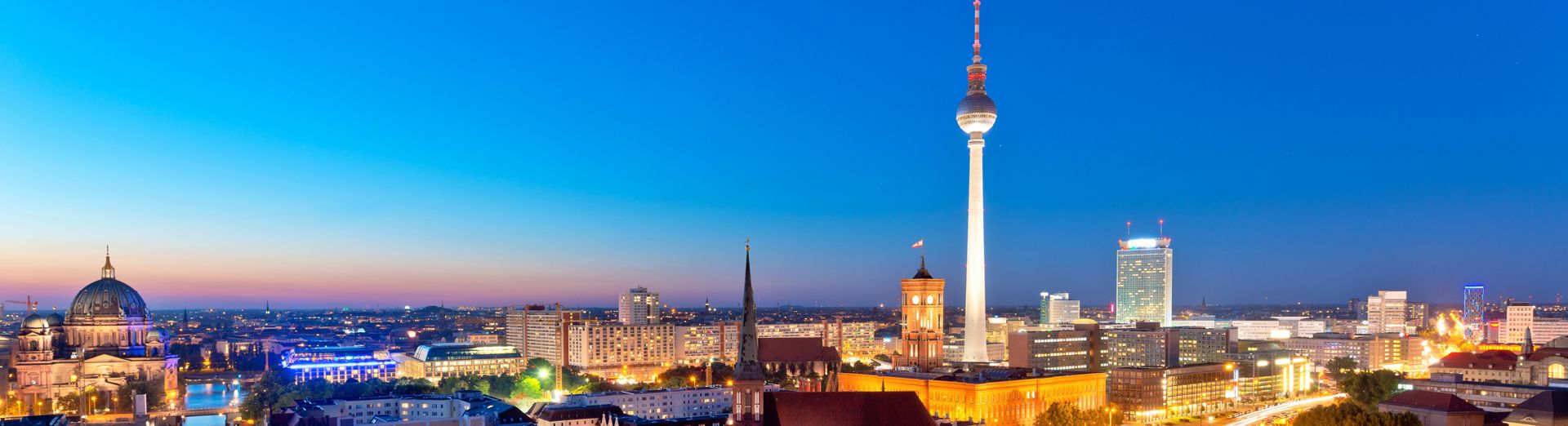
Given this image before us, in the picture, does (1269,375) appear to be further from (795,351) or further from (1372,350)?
(795,351)

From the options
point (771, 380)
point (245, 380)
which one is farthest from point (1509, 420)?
point (245, 380)

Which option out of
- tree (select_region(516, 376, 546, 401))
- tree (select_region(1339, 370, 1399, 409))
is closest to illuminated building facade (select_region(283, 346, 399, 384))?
tree (select_region(516, 376, 546, 401))

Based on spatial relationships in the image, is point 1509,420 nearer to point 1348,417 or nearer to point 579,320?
point 1348,417

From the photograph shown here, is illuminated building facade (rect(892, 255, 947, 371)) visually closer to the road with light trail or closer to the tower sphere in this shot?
Answer: the road with light trail

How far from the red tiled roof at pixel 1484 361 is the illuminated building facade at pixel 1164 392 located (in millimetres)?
20619

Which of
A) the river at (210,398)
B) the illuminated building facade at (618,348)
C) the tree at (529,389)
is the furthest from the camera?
the illuminated building facade at (618,348)

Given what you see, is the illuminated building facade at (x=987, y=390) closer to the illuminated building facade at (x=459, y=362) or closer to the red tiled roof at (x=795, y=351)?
the red tiled roof at (x=795, y=351)

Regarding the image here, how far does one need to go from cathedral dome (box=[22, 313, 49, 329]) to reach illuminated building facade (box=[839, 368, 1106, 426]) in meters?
72.7

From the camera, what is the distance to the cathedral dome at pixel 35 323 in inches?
3959

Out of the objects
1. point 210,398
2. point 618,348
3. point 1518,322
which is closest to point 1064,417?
point 210,398

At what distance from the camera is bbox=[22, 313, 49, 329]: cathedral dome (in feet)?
330

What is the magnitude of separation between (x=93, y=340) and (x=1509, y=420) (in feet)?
378

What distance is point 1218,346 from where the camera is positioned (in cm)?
14375

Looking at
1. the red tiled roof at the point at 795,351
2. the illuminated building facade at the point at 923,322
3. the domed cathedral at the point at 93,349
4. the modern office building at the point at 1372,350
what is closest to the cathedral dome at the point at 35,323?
the domed cathedral at the point at 93,349
